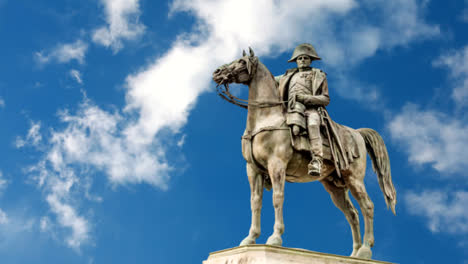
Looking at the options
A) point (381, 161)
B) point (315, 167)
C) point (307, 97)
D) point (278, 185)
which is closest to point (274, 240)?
point (278, 185)

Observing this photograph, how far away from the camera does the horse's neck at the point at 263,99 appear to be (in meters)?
9.78

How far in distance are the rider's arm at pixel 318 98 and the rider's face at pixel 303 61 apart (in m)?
0.54

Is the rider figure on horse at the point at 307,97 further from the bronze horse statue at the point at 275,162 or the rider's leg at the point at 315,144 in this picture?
the bronze horse statue at the point at 275,162

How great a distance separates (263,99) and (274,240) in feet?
8.63

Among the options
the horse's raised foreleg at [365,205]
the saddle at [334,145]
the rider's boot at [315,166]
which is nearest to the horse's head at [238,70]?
the saddle at [334,145]

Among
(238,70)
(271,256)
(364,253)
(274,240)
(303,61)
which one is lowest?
(271,256)

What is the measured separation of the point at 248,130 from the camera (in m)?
9.88

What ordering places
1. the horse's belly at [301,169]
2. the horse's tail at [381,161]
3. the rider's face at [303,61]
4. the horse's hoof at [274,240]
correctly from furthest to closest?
the horse's tail at [381,161] → the rider's face at [303,61] → the horse's belly at [301,169] → the horse's hoof at [274,240]

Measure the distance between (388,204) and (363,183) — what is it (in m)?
1.06

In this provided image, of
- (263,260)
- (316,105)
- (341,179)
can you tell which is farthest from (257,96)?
(263,260)

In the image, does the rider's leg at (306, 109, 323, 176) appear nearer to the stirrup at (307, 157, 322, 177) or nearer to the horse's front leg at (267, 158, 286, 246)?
the stirrup at (307, 157, 322, 177)

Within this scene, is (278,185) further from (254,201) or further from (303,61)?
(303,61)

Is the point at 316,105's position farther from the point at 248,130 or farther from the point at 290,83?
the point at 248,130

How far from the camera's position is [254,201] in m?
9.66
